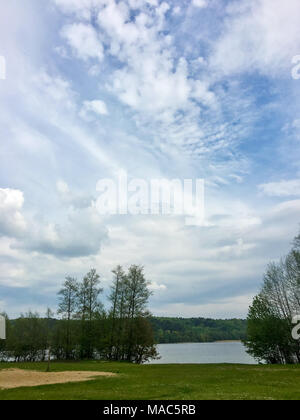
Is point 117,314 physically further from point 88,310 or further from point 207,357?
point 207,357

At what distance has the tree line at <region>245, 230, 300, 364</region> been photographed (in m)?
51.4

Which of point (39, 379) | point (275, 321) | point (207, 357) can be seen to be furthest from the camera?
point (207, 357)

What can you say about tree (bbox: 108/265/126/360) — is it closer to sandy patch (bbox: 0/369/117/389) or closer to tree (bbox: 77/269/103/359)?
tree (bbox: 77/269/103/359)

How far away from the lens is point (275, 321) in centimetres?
5250

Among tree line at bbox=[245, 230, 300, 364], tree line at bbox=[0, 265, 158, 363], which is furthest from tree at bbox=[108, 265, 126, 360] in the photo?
tree line at bbox=[245, 230, 300, 364]

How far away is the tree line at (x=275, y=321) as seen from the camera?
5138 centimetres

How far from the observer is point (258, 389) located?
1930cm

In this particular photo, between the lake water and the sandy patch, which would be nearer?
the sandy patch

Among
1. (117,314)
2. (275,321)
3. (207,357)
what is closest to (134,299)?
(117,314)

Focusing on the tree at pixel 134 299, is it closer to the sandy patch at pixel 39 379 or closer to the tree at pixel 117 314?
the tree at pixel 117 314

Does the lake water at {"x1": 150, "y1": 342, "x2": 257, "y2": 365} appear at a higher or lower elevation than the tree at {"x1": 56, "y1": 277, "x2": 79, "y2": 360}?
lower
